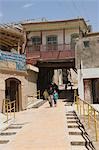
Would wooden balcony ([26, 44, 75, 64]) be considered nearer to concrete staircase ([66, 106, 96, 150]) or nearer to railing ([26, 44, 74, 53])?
railing ([26, 44, 74, 53])

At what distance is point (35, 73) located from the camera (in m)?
29.8

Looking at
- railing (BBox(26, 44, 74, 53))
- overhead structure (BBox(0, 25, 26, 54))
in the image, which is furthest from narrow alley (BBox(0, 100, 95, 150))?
railing (BBox(26, 44, 74, 53))

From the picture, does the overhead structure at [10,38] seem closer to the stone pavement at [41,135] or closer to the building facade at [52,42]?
the building facade at [52,42]

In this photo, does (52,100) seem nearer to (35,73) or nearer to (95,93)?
Result: (95,93)

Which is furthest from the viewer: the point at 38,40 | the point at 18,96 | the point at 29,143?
the point at 38,40

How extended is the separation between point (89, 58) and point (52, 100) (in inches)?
220

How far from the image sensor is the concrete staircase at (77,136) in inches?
439

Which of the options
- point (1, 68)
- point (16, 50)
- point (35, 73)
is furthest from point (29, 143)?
point (35, 73)

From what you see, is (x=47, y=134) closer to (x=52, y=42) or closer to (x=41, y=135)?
(x=41, y=135)

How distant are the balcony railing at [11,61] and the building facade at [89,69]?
19.0ft

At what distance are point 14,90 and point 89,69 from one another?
7035 millimetres

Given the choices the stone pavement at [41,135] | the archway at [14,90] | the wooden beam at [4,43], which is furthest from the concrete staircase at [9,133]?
the wooden beam at [4,43]

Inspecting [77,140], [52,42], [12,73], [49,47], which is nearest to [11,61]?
[12,73]

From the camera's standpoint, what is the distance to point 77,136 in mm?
12633
